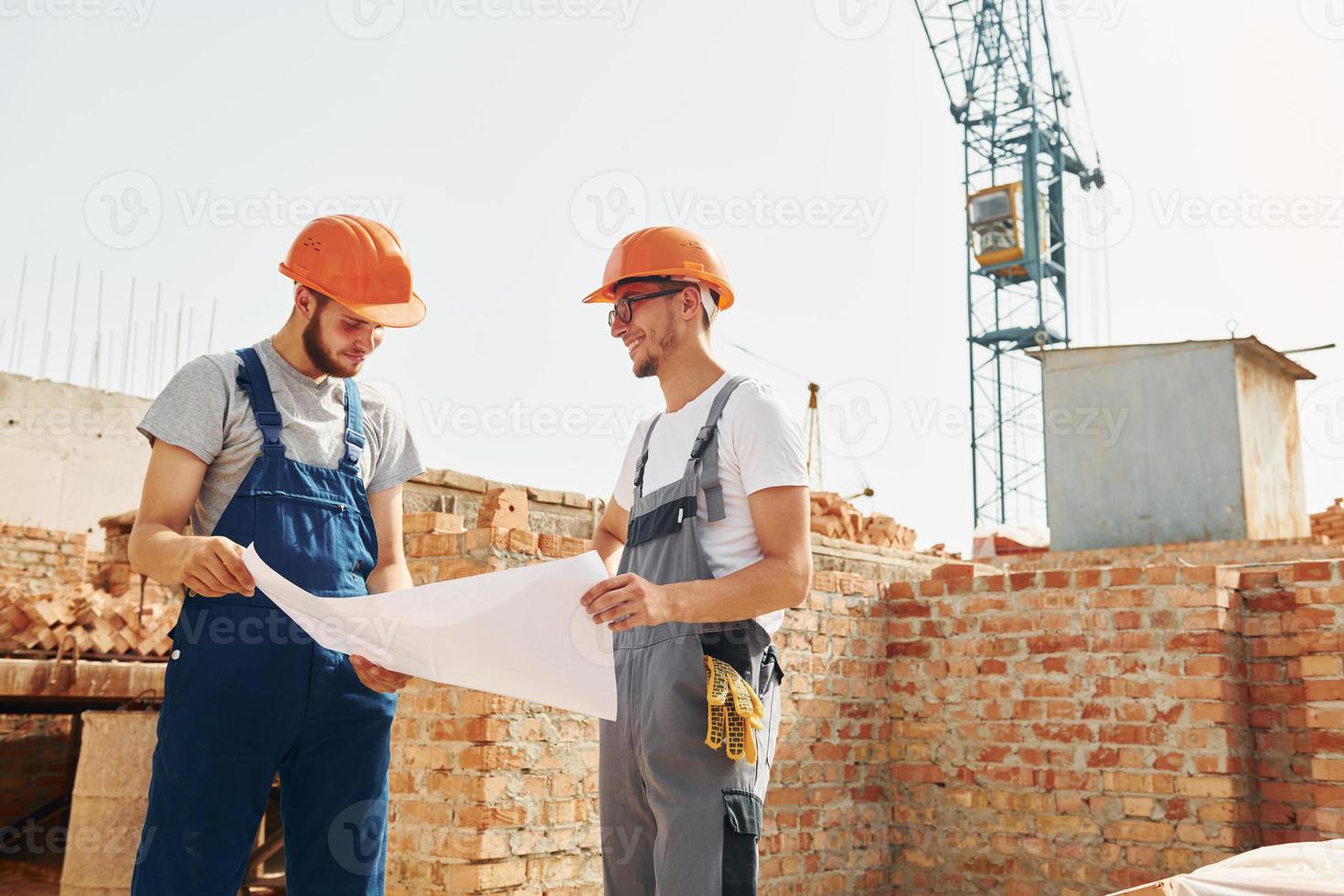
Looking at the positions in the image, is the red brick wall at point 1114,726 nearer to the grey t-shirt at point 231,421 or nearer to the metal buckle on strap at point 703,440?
the metal buckle on strap at point 703,440

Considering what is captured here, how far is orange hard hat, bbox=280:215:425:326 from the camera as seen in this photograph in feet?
7.93

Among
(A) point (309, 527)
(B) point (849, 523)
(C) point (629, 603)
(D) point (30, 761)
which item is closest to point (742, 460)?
(C) point (629, 603)

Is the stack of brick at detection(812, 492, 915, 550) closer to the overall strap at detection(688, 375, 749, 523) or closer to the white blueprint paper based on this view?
the overall strap at detection(688, 375, 749, 523)

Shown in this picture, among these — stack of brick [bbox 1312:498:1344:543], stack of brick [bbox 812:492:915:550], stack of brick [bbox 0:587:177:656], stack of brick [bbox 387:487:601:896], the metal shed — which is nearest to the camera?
stack of brick [bbox 387:487:601:896]

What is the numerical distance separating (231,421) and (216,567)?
36cm

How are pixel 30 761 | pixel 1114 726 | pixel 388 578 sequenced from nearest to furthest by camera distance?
pixel 388 578 → pixel 1114 726 → pixel 30 761

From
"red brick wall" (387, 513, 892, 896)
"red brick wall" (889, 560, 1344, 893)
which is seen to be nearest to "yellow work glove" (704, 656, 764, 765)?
"red brick wall" (387, 513, 892, 896)

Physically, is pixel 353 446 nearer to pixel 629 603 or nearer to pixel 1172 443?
pixel 629 603

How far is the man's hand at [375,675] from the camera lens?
231 cm

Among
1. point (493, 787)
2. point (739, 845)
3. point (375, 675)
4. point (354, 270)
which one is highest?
point (354, 270)

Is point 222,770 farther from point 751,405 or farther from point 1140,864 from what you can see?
point 1140,864

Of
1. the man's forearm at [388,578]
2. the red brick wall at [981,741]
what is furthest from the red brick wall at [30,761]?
the man's forearm at [388,578]

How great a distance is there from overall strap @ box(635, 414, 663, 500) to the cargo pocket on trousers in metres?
0.72

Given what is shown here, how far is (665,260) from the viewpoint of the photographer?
2637 millimetres
